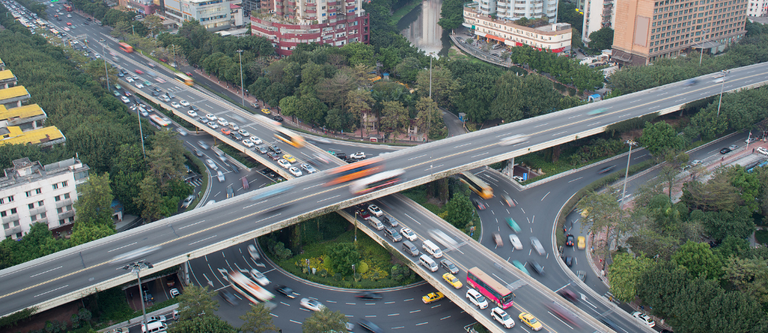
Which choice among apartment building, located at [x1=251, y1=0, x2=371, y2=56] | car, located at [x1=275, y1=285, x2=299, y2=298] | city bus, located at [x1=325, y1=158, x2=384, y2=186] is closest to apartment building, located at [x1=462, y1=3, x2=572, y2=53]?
apartment building, located at [x1=251, y1=0, x2=371, y2=56]

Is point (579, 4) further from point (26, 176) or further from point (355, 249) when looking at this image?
point (26, 176)

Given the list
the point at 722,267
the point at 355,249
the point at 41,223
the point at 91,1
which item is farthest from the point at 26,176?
the point at 91,1


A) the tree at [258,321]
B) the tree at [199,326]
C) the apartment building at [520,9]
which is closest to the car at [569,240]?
the tree at [258,321]

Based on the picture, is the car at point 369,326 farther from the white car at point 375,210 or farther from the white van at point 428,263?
the white car at point 375,210

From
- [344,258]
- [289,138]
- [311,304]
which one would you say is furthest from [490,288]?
[289,138]

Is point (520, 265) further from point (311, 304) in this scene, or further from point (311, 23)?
point (311, 23)
